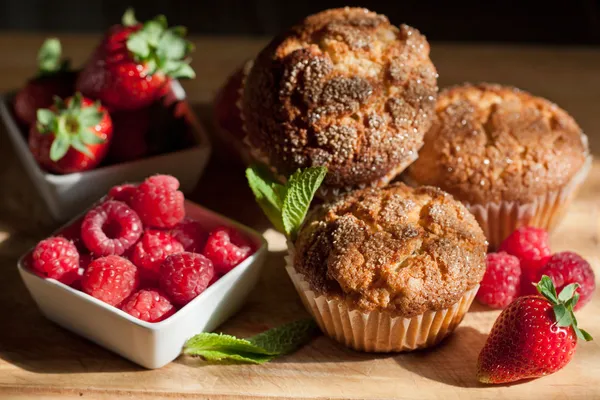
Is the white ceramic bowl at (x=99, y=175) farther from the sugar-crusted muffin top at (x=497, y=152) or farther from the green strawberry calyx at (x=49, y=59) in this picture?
the sugar-crusted muffin top at (x=497, y=152)

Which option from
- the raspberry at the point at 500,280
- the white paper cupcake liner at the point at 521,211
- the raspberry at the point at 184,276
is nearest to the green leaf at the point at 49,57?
the raspberry at the point at 184,276

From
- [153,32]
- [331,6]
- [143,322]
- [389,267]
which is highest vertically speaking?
[153,32]

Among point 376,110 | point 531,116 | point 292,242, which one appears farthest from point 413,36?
point 292,242

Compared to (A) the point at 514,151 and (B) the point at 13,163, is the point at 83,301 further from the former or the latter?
(A) the point at 514,151

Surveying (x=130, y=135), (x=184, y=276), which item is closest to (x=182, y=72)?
(x=130, y=135)

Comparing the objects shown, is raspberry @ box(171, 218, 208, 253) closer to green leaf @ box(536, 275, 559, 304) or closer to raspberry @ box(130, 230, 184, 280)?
raspberry @ box(130, 230, 184, 280)

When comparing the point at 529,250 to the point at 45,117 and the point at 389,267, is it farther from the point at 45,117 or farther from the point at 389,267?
the point at 45,117
